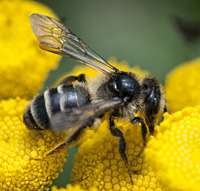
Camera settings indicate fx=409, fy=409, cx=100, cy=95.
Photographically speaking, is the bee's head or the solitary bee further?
the bee's head

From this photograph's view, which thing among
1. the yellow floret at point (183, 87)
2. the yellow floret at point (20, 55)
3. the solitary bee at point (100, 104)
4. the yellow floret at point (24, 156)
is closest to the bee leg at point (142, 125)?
the solitary bee at point (100, 104)

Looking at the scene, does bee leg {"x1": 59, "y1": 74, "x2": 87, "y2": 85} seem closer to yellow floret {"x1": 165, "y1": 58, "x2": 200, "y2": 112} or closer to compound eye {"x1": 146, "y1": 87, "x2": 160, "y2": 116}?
compound eye {"x1": 146, "y1": 87, "x2": 160, "y2": 116}

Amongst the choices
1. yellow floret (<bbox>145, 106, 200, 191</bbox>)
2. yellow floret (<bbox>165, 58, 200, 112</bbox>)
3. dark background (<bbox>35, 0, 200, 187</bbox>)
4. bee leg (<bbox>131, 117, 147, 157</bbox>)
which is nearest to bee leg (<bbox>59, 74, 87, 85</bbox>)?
bee leg (<bbox>131, 117, 147, 157</bbox>)

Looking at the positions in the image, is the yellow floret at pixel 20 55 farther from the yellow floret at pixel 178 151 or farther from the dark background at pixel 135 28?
the dark background at pixel 135 28

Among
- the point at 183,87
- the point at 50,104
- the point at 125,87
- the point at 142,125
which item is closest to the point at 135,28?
the point at 183,87

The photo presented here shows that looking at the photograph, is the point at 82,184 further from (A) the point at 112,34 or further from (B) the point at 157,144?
(A) the point at 112,34

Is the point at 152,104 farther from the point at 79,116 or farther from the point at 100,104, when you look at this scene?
the point at 79,116
